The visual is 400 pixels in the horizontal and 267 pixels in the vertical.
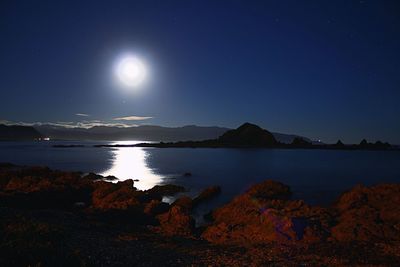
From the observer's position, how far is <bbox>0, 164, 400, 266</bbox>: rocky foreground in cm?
1254

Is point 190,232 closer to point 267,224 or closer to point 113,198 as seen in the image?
point 267,224

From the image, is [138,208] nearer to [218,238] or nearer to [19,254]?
[218,238]

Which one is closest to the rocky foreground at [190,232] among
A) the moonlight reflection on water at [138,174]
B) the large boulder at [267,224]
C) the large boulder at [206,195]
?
the large boulder at [267,224]

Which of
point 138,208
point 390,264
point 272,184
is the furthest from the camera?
point 272,184

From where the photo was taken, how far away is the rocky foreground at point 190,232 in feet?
41.1

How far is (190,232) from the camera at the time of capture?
20.5 metres

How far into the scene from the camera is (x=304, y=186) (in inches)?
2062

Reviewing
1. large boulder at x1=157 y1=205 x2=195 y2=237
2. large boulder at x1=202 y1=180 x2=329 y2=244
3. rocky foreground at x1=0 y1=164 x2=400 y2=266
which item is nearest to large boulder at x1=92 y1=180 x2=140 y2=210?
rocky foreground at x1=0 y1=164 x2=400 y2=266

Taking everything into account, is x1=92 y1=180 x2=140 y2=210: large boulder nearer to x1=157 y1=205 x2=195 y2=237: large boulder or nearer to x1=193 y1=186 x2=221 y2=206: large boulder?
x1=157 y1=205 x2=195 y2=237: large boulder

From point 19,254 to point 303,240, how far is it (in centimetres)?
1427

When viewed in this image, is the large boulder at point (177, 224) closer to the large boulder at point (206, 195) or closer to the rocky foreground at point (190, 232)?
the rocky foreground at point (190, 232)

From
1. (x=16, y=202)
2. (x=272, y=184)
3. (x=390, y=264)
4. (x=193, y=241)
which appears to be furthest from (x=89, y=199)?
(x=390, y=264)

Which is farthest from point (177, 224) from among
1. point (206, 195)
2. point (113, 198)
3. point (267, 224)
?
point (206, 195)

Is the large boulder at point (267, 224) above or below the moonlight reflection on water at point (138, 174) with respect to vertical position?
above
